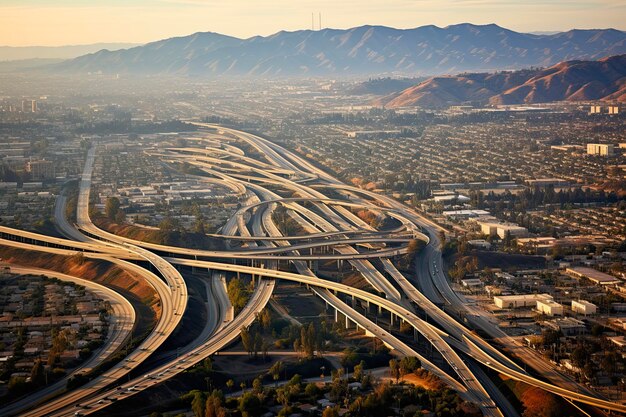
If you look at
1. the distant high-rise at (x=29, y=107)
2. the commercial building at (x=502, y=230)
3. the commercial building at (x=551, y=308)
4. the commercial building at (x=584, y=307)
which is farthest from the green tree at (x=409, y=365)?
the distant high-rise at (x=29, y=107)

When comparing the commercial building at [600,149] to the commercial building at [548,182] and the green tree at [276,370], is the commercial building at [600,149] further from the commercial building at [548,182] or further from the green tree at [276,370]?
the green tree at [276,370]

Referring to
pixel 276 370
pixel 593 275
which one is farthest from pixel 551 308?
pixel 276 370

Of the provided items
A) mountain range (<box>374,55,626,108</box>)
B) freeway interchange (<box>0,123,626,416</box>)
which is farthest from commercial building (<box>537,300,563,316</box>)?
mountain range (<box>374,55,626,108</box>)

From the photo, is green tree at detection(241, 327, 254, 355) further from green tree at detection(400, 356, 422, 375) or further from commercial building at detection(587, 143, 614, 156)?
commercial building at detection(587, 143, 614, 156)

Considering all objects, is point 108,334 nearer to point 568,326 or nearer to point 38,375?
point 38,375

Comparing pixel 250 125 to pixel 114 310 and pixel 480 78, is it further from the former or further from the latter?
pixel 114 310

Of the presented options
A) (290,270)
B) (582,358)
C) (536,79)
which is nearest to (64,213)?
(290,270)
